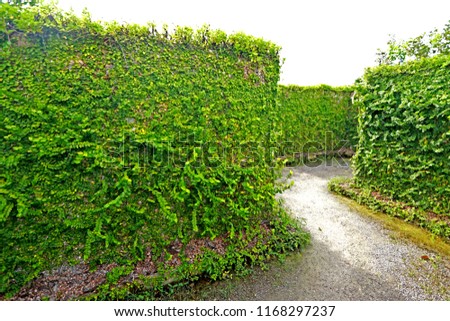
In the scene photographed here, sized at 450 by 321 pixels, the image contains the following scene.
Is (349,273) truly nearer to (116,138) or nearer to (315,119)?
(116,138)

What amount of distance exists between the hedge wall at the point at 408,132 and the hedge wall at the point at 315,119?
11.8 feet

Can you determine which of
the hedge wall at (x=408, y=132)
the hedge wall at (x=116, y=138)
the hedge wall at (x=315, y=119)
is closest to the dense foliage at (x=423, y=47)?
the hedge wall at (x=315, y=119)

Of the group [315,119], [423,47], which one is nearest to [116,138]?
[315,119]

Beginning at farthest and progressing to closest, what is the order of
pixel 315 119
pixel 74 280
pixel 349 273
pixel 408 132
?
pixel 315 119 < pixel 408 132 < pixel 349 273 < pixel 74 280

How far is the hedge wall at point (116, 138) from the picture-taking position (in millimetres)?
2072

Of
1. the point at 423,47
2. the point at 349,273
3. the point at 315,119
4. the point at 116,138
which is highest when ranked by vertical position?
the point at 423,47

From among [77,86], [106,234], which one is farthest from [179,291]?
[77,86]

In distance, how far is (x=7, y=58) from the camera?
6.60 feet

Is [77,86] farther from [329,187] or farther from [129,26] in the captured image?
[329,187]

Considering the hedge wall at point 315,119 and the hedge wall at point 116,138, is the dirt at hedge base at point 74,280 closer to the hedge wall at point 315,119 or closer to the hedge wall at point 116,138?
the hedge wall at point 116,138

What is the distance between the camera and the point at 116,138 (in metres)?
2.36

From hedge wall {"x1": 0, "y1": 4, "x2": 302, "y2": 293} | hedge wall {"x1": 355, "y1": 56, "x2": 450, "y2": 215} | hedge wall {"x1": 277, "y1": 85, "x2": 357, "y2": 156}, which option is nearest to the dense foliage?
hedge wall {"x1": 277, "y1": 85, "x2": 357, "y2": 156}

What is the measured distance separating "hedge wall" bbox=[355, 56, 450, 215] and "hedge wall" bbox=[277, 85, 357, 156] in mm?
3595

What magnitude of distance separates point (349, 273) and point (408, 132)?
118 inches
